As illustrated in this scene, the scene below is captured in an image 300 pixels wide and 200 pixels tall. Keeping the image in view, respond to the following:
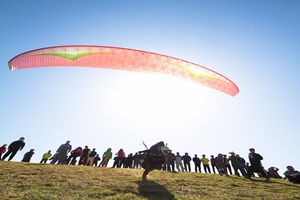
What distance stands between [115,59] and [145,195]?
29.6 ft

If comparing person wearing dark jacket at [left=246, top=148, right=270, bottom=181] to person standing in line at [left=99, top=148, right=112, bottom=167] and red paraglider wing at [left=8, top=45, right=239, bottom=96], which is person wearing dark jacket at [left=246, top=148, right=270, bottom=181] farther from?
person standing in line at [left=99, top=148, right=112, bottom=167]

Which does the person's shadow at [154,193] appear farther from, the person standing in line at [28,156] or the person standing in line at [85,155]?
the person standing in line at [28,156]

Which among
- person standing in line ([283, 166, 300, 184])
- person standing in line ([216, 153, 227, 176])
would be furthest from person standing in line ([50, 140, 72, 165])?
person standing in line ([283, 166, 300, 184])

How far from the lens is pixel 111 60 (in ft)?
42.7

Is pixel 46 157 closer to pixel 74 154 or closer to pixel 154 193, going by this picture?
pixel 74 154

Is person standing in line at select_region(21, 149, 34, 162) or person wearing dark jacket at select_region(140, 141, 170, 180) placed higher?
person standing in line at select_region(21, 149, 34, 162)

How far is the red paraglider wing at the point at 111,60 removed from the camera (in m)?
12.3

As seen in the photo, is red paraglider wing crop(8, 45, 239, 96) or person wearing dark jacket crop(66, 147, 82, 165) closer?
red paraglider wing crop(8, 45, 239, 96)

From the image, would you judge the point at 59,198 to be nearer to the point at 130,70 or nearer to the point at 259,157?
the point at 130,70

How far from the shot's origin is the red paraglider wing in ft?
40.4

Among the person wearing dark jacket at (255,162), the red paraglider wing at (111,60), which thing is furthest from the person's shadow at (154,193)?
the person wearing dark jacket at (255,162)

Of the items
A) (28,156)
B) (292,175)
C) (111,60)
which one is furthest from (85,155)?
(292,175)

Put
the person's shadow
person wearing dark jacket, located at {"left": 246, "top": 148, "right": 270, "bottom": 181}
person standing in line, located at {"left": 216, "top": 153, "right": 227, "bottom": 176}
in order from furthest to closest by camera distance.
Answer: person standing in line, located at {"left": 216, "top": 153, "right": 227, "bottom": 176}, person wearing dark jacket, located at {"left": 246, "top": 148, "right": 270, "bottom": 181}, the person's shadow

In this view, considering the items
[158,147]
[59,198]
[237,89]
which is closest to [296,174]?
[237,89]
